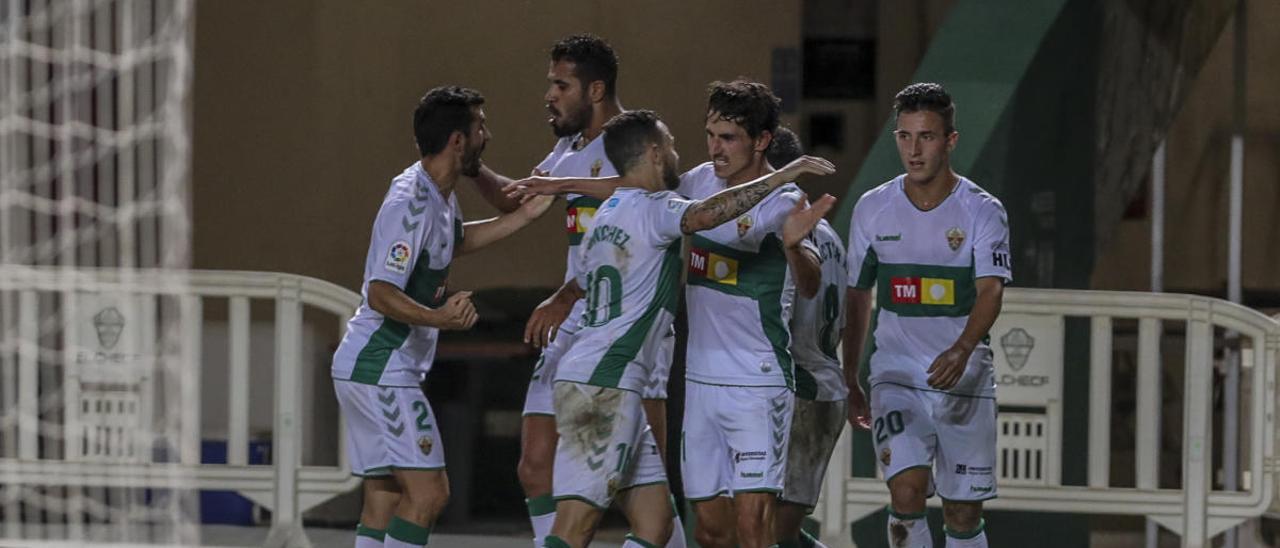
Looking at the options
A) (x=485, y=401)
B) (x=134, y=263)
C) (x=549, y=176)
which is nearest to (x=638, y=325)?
(x=549, y=176)

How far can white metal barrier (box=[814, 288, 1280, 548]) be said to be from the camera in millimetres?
7340

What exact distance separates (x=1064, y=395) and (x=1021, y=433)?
0.23 meters

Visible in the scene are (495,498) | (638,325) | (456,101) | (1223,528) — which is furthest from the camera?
(495,498)

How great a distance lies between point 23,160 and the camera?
7648 mm

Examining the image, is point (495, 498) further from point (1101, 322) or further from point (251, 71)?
point (1101, 322)

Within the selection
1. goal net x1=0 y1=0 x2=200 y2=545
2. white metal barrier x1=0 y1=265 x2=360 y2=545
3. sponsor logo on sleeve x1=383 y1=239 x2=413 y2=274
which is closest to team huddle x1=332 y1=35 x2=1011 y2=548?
sponsor logo on sleeve x1=383 y1=239 x2=413 y2=274

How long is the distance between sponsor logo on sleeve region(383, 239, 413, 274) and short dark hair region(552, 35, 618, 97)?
3.13 feet

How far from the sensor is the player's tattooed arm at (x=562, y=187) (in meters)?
5.93

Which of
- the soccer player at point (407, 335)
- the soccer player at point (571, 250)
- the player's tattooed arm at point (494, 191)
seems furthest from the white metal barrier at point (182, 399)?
the soccer player at point (407, 335)

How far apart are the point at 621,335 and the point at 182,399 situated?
2.68 m

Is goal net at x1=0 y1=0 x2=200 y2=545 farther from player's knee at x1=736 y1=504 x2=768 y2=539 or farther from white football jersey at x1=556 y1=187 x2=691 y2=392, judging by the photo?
player's knee at x1=736 y1=504 x2=768 y2=539

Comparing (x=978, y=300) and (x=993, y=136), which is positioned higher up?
(x=993, y=136)

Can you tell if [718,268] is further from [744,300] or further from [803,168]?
[803,168]

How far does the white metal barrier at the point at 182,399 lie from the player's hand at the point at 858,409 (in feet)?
7.46
